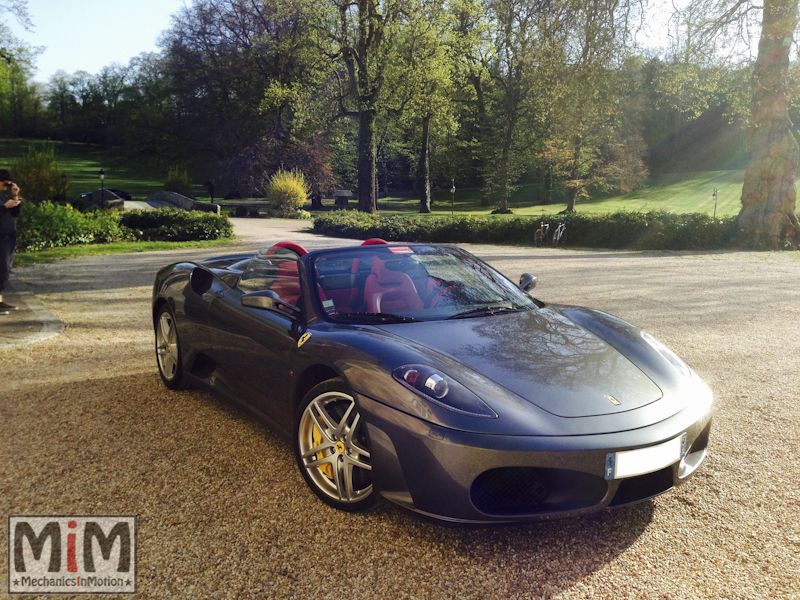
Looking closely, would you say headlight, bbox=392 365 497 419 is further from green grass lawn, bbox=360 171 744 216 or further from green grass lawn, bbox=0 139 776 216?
green grass lawn, bbox=360 171 744 216

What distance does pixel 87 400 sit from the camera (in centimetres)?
505

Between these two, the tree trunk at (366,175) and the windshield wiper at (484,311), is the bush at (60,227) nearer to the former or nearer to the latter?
the tree trunk at (366,175)

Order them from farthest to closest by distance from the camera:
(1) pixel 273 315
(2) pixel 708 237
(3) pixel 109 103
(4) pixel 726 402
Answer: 1. (3) pixel 109 103
2. (2) pixel 708 237
3. (4) pixel 726 402
4. (1) pixel 273 315

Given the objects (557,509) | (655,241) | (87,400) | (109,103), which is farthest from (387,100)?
(109,103)

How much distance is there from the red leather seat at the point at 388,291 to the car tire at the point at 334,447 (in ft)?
2.45

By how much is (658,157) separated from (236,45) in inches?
2140

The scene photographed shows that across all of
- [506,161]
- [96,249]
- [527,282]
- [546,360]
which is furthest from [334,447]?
[506,161]

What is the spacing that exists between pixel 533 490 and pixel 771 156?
21.5 metres

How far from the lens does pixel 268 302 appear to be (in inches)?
141

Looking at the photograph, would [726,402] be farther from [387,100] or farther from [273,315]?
[387,100]

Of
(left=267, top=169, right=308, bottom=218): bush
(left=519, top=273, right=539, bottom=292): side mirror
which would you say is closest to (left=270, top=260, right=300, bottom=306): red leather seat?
(left=519, top=273, right=539, bottom=292): side mirror

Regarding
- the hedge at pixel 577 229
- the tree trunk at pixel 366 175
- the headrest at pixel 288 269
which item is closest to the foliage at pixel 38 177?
the hedge at pixel 577 229

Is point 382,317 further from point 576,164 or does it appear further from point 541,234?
point 576,164

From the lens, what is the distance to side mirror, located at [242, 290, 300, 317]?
3598 millimetres
